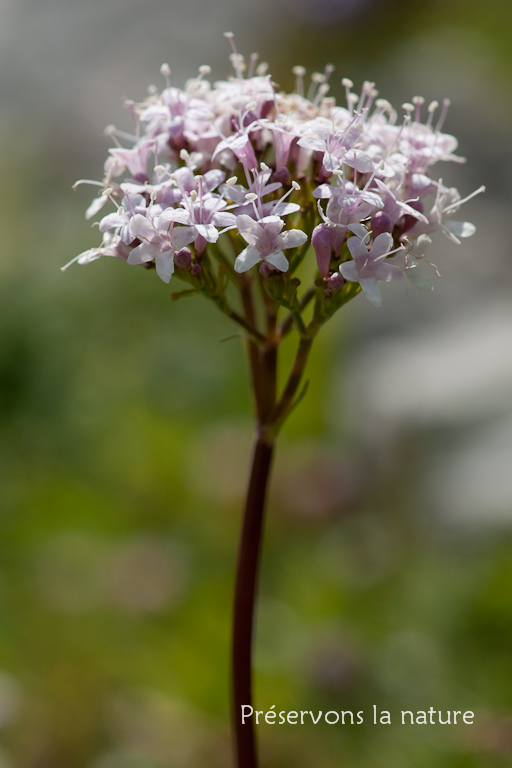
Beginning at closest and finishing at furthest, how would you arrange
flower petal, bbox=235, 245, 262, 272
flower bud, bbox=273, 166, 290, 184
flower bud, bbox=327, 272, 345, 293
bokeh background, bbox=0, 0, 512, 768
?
1. flower petal, bbox=235, 245, 262, 272
2. flower bud, bbox=327, 272, 345, 293
3. flower bud, bbox=273, 166, 290, 184
4. bokeh background, bbox=0, 0, 512, 768

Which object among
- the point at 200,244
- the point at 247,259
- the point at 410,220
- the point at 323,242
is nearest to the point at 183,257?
the point at 200,244

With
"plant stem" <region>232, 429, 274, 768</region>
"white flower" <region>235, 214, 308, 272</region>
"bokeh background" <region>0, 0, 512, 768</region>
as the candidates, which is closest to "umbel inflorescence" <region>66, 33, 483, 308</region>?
"white flower" <region>235, 214, 308, 272</region>

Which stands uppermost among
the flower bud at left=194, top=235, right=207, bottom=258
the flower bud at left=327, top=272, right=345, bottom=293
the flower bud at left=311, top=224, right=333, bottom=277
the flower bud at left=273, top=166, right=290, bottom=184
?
the flower bud at left=273, top=166, right=290, bottom=184

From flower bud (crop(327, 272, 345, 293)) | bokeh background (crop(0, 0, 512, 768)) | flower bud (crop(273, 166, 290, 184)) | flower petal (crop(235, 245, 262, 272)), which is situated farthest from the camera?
bokeh background (crop(0, 0, 512, 768))

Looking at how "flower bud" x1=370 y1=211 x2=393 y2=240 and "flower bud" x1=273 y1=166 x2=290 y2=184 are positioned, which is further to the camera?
"flower bud" x1=273 y1=166 x2=290 y2=184

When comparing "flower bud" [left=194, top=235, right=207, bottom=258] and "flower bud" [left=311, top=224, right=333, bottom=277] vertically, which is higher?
"flower bud" [left=194, top=235, right=207, bottom=258]

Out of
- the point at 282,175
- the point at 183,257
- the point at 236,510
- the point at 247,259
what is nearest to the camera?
the point at 247,259

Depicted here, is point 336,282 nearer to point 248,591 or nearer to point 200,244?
point 200,244

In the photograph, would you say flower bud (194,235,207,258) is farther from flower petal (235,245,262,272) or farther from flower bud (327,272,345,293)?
flower bud (327,272,345,293)

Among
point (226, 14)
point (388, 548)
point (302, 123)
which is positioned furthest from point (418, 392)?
point (226, 14)
